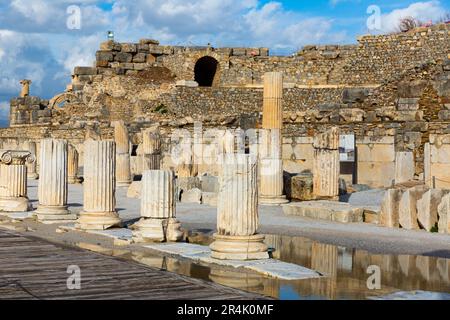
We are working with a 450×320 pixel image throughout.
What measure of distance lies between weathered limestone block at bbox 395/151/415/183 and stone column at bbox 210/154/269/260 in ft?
34.8

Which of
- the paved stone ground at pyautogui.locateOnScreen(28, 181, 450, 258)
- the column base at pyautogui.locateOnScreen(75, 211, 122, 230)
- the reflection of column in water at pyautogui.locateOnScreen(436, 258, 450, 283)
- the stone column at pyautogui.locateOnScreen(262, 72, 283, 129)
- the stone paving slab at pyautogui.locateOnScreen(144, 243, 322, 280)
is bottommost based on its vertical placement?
the reflection of column in water at pyautogui.locateOnScreen(436, 258, 450, 283)

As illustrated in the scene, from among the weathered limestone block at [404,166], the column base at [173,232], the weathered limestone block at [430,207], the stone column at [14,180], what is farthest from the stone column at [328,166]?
the stone column at [14,180]

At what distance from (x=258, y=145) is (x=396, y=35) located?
19624 mm

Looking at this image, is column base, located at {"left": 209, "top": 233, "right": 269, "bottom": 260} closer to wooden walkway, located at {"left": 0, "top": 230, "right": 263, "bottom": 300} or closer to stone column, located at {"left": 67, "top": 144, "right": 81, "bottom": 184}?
wooden walkway, located at {"left": 0, "top": 230, "right": 263, "bottom": 300}

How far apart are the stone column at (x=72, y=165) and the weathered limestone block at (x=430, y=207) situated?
13388 mm

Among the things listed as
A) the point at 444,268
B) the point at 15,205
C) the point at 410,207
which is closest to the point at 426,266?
the point at 444,268

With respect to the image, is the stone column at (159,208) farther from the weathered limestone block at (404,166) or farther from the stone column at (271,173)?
the weathered limestone block at (404,166)

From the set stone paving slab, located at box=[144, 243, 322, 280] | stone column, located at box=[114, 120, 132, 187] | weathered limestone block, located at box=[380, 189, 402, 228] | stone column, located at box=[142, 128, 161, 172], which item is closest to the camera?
stone paving slab, located at box=[144, 243, 322, 280]

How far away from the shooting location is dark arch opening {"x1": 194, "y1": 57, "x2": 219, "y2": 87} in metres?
40.0

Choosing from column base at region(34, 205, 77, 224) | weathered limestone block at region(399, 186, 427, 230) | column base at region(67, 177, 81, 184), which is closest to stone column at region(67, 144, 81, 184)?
column base at region(67, 177, 81, 184)

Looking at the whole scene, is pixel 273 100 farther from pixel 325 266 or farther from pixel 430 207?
pixel 325 266

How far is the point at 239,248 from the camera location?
9867 mm

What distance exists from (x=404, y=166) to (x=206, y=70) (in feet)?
73.1
